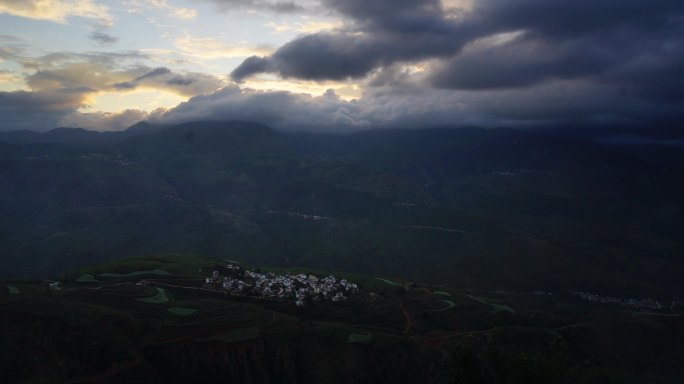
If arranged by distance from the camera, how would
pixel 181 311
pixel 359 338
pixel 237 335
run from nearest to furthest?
pixel 237 335, pixel 359 338, pixel 181 311

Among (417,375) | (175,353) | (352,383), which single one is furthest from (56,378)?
(417,375)

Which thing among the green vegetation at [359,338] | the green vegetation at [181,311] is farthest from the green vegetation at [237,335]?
the green vegetation at [359,338]

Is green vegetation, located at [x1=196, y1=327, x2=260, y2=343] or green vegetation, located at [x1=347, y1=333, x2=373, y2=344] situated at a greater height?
green vegetation, located at [x1=196, y1=327, x2=260, y2=343]

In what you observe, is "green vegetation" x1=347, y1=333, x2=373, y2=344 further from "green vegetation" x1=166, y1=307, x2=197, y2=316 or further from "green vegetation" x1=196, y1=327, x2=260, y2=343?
"green vegetation" x1=166, y1=307, x2=197, y2=316

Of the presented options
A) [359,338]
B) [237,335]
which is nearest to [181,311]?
[237,335]

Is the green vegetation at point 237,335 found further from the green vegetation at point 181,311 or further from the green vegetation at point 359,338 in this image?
the green vegetation at point 359,338

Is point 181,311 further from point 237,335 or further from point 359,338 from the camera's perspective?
point 359,338

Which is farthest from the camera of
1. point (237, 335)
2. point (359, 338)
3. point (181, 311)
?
point (181, 311)

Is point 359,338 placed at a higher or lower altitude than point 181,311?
lower

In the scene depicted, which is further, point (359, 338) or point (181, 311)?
point (181, 311)

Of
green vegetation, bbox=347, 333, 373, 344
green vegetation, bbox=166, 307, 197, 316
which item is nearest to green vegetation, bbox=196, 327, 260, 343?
green vegetation, bbox=166, 307, 197, 316
